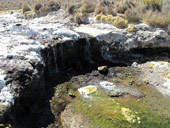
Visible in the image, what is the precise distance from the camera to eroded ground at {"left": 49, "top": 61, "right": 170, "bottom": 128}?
747 cm

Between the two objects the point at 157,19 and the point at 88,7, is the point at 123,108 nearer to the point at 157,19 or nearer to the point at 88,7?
the point at 157,19

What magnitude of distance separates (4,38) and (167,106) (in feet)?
42.7

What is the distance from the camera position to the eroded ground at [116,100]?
7.47 metres

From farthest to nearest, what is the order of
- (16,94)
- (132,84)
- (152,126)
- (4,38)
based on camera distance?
1. (4,38)
2. (132,84)
3. (152,126)
4. (16,94)

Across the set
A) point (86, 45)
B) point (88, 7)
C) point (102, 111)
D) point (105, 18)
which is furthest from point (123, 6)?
point (102, 111)

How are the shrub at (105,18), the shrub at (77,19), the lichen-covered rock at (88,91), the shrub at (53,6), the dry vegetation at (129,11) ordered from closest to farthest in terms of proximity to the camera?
the lichen-covered rock at (88,91), the dry vegetation at (129,11), the shrub at (105,18), the shrub at (77,19), the shrub at (53,6)

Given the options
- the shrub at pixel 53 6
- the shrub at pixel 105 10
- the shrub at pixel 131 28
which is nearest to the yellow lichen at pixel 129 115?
the shrub at pixel 131 28

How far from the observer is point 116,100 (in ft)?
29.4

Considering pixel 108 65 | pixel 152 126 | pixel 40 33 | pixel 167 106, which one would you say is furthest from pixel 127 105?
pixel 40 33

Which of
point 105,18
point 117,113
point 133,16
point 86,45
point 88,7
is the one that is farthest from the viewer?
point 88,7

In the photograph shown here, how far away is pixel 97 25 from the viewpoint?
15594mm

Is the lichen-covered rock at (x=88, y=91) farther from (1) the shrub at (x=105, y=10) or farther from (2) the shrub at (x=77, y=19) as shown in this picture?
(1) the shrub at (x=105, y=10)

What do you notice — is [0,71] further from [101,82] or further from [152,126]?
[152,126]

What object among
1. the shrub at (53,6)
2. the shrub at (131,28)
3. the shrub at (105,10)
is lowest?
the shrub at (131,28)
